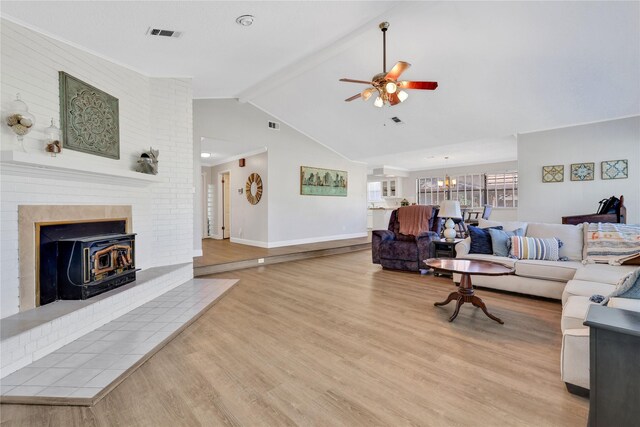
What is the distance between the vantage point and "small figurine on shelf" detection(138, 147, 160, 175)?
12.6 feet

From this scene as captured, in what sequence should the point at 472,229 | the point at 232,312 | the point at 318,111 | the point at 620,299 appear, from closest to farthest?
the point at 620,299 → the point at 232,312 → the point at 472,229 → the point at 318,111

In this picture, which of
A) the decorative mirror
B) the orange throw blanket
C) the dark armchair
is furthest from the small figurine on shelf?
the orange throw blanket

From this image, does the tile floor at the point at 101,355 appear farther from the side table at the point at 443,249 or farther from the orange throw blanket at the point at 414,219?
the orange throw blanket at the point at 414,219

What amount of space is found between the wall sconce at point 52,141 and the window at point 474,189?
11.4 metres

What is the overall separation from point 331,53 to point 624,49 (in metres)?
3.79

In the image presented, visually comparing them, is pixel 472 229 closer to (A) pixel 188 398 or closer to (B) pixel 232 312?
(B) pixel 232 312

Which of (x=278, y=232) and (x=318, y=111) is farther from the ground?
(x=318, y=111)

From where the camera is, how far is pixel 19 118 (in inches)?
96.6

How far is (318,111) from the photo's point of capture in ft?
21.1

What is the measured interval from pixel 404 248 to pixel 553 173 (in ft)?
12.7

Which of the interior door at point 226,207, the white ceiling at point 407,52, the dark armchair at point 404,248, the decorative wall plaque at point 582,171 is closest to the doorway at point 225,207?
the interior door at point 226,207

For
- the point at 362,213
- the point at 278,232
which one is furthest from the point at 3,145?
the point at 362,213

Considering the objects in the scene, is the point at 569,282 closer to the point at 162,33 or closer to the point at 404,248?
the point at 404,248

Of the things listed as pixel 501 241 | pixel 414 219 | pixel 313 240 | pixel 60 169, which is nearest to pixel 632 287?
pixel 501 241
